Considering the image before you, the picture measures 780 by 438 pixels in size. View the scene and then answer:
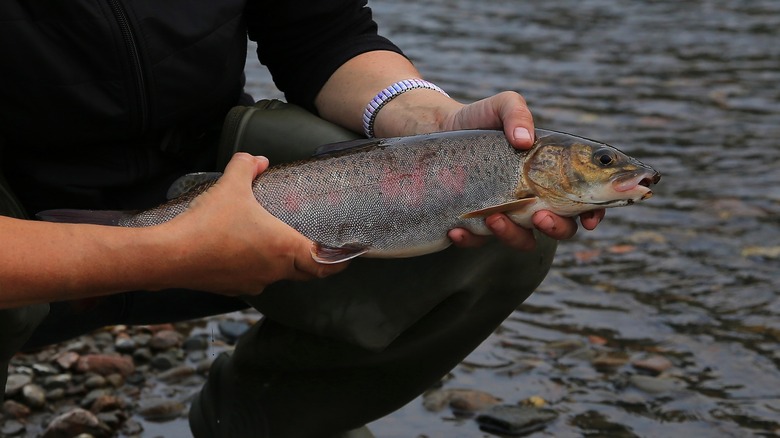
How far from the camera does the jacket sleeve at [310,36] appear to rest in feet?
11.5

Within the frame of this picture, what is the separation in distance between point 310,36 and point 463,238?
0.91 meters

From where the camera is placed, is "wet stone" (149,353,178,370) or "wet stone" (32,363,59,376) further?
"wet stone" (149,353,178,370)

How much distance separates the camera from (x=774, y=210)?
19.8 ft

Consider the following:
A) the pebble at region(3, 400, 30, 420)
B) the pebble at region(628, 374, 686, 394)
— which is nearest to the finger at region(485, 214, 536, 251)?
the pebble at region(628, 374, 686, 394)

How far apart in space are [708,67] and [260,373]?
674 centimetres

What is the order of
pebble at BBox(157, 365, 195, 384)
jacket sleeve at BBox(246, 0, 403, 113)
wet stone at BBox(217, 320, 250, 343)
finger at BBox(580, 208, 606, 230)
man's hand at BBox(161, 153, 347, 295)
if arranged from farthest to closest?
wet stone at BBox(217, 320, 250, 343), pebble at BBox(157, 365, 195, 384), jacket sleeve at BBox(246, 0, 403, 113), finger at BBox(580, 208, 606, 230), man's hand at BBox(161, 153, 347, 295)

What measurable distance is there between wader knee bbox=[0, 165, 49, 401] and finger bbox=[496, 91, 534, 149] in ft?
4.06

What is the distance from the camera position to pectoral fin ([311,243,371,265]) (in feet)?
9.36

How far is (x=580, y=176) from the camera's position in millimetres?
3004

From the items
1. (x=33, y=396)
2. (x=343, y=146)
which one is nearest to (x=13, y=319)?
(x=343, y=146)

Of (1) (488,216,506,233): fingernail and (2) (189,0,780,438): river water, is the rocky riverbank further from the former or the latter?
(1) (488,216,506,233): fingernail

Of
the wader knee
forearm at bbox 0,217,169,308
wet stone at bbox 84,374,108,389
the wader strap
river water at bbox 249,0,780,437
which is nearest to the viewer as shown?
forearm at bbox 0,217,169,308

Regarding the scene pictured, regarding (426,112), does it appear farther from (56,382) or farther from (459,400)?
(56,382)

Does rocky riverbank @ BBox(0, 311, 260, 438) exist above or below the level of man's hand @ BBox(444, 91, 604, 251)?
below
